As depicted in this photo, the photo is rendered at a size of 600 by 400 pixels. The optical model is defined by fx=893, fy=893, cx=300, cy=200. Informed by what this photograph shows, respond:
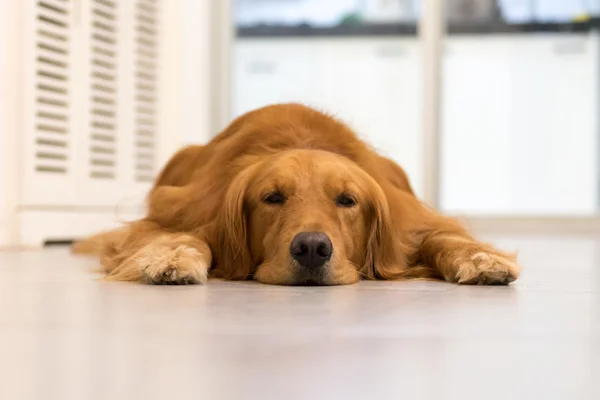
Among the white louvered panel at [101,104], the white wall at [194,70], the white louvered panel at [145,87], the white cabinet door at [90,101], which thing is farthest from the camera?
the white wall at [194,70]

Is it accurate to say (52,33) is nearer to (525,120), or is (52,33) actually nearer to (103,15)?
(103,15)

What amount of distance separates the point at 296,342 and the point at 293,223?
917mm

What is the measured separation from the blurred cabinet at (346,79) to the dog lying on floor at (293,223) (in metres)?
4.02

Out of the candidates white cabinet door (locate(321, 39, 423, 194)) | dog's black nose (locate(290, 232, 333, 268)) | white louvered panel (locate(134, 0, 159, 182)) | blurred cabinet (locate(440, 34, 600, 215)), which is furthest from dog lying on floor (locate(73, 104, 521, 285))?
blurred cabinet (locate(440, 34, 600, 215))

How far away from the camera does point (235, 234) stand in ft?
7.80

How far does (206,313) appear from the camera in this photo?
160cm

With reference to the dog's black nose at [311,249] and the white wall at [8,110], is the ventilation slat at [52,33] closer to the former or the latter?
the white wall at [8,110]

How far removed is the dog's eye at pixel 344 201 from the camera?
2316 millimetres

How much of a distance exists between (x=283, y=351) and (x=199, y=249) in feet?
3.88

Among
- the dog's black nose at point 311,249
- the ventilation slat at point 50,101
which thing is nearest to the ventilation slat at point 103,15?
the ventilation slat at point 50,101

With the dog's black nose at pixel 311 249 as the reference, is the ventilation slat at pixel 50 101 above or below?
above

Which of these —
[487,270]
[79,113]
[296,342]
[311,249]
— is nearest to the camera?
[296,342]

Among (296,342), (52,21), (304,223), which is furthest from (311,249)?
(52,21)

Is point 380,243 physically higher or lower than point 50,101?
lower
